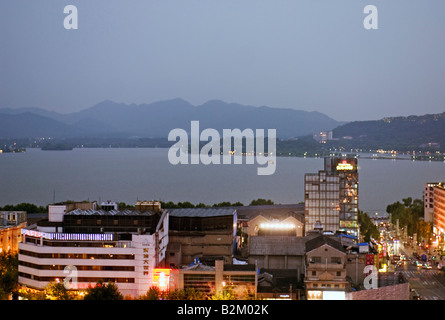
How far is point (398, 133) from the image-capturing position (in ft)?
251

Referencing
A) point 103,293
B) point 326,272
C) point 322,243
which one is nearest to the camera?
point 103,293

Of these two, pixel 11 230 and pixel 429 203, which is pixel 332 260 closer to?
pixel 11 230

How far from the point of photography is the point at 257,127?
323 ft

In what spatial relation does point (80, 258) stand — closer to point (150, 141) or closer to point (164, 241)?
point (164, 241)

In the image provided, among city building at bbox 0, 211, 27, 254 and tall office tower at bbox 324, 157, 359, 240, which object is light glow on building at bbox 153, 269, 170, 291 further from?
tall office tower at bbox 324, 157, 359, 240

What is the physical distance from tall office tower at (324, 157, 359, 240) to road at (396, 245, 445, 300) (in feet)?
7.90

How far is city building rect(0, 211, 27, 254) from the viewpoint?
14452 mm

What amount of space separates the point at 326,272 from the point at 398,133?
70.4 meters

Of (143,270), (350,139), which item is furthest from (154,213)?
(350,139)

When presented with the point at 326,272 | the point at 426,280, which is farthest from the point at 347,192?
the point at 326,272

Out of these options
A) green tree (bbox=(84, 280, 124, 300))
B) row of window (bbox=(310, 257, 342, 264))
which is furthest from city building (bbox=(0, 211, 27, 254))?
row of window (bbox=(310, 257, 342, 264))

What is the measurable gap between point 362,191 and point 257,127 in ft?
196

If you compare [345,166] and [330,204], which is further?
[345,166]

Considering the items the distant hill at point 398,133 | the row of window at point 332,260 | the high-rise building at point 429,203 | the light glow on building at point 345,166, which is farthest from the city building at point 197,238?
the distant hill at point 398,133
